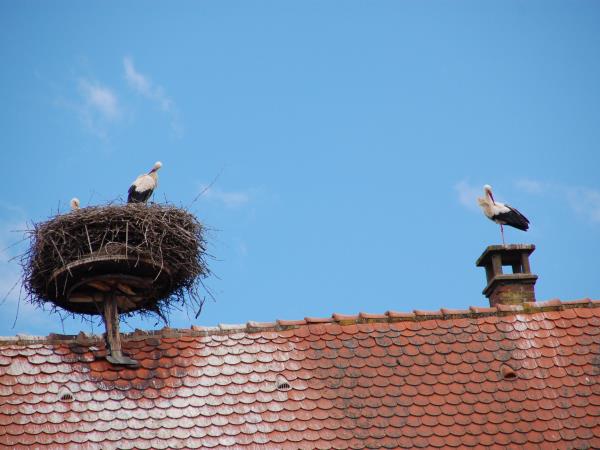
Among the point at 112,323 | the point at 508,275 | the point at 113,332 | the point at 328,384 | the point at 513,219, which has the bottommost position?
the point at 328,384

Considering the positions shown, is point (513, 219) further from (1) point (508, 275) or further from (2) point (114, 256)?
(2) point (114, 256)

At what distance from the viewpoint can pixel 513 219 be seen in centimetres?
1518

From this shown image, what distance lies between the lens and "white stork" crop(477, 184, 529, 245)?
594 inches

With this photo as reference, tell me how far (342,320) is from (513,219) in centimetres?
395

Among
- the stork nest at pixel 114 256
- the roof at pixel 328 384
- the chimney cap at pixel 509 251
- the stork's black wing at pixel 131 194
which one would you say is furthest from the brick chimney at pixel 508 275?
the stork's black wing at pixel 131 194

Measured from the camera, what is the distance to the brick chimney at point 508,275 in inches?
517

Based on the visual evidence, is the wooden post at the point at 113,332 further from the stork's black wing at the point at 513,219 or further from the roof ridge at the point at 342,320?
the stork's black wing at the point at 513,219

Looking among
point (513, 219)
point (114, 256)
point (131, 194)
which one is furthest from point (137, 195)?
point (513, 219)

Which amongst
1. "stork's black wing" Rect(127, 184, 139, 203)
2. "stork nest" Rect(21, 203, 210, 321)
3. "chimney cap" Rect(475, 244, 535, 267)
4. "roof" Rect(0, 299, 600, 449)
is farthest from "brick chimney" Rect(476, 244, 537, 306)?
"stork's black wing" Rect(127, 184, 139, 203)

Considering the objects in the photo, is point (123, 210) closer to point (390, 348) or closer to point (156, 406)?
point (156, 406)

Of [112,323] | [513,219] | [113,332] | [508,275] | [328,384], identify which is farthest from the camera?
[513,219]

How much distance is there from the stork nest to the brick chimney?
128 inches

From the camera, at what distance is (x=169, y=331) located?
12.0m

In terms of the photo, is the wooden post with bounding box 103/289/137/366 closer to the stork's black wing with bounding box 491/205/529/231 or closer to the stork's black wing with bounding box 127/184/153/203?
the stork's black wing with bounding box 127/184/153/203
